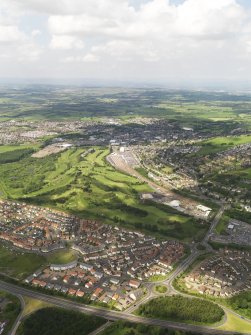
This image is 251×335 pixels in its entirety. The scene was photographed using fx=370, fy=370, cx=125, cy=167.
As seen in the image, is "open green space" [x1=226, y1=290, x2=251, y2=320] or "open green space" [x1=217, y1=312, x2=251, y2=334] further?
"open green space" [x1=226, y1=290, x2=251, y2=320]

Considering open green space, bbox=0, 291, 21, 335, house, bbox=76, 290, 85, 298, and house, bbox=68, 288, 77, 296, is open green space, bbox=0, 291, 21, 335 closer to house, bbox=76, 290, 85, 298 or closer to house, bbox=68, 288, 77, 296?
house, bbox=68, 288, 77, 296

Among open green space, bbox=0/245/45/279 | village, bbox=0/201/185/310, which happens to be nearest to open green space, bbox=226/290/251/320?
village, bbox=0/201/185/310

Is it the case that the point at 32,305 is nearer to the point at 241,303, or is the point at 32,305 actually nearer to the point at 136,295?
the point at 136,295

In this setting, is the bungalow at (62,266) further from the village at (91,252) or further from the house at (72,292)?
the house at (72,292)

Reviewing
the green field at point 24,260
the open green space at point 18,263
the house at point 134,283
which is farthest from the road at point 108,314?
the house at point 134,283

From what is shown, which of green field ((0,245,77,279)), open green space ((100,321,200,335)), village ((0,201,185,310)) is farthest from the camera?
green field ((0,245,77,279))

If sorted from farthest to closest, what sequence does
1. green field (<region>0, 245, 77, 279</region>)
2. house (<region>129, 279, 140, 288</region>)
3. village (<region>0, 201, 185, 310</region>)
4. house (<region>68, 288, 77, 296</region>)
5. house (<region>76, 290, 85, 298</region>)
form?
green field (<region>0, 245, 77, 279</region>) → house (<region>129, 279, 140, 288</region>) → village (<region>0, 201, 185, 310</region>) → house (<region>68, 288, 77, 296</region>) → house (<region>76, 290, 85, 298</region>)
